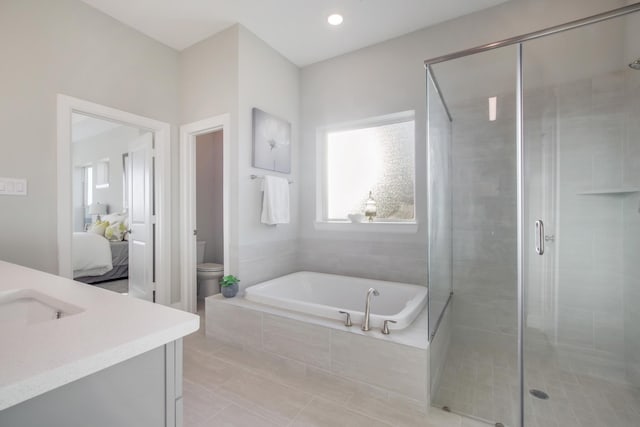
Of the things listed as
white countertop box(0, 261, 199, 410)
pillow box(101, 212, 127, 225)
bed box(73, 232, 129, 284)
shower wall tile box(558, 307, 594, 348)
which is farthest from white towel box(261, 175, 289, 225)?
pillow box(101, 212, 127, 225)

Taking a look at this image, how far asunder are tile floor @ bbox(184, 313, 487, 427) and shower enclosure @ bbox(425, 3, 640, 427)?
0.95 ft

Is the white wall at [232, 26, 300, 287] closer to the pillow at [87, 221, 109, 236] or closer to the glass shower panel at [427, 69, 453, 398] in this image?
the glass shower panel at [427, 69, 453, 398]

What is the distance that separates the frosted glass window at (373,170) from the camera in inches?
114

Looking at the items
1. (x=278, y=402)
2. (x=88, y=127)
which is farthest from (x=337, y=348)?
(x=88, y=127)

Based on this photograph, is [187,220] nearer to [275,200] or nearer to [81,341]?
[275,200]

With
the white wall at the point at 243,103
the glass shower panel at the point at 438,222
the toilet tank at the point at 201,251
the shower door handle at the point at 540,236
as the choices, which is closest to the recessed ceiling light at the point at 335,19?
the white wall at the point at 243,103

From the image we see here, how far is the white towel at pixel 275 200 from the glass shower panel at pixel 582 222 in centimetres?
196

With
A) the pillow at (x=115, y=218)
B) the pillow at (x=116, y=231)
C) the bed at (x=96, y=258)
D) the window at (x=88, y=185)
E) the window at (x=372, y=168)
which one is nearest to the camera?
the window at (x=372, y=168)

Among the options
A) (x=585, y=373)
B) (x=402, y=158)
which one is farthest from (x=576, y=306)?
(x=402, y=158)

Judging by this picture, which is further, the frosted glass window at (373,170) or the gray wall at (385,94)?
the frosted glass window at (373,170)

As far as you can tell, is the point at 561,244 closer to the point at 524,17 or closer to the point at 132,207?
the point at 524,17

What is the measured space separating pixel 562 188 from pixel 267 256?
2418mm

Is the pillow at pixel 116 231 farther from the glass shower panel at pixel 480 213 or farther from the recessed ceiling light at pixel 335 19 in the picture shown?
the glass shower panel at pixel 480 213

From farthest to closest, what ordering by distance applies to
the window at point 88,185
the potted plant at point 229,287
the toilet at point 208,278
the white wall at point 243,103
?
the window at point 88,185 < the toilet at point 208,278 < the white wall at point 243,103 < the potted plant at point 229,287
